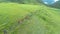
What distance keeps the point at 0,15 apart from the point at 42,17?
0.73 ft

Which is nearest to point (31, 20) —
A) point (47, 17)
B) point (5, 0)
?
point (47, 17)

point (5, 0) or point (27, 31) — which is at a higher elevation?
point (5, 0)

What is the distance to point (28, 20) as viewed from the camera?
823mm

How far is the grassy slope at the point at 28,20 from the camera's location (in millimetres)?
779

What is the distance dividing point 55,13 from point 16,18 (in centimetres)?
31

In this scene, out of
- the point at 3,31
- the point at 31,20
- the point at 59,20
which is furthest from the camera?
the point at 59,20

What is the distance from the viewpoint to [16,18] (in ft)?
2.61

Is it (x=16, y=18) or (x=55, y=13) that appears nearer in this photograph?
(x=16, y=18)

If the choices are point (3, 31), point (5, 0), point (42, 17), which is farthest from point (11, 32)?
point (5, 0)

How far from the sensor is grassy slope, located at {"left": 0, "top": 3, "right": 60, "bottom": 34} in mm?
779

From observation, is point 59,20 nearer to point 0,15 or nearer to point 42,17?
point 42,17

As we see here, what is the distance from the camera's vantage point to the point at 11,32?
2.51ft

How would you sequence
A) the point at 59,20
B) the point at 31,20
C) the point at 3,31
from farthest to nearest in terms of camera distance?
the point at 59,20
the point at 31,20
the point at 3,31

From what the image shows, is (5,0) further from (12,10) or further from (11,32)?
(11,32)
